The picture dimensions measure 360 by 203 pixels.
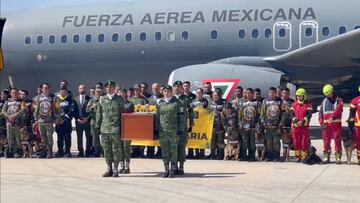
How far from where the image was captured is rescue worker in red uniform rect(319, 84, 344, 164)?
39.8 feet

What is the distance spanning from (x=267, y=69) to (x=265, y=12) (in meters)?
1.57

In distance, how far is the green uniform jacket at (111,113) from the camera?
10.9 meters

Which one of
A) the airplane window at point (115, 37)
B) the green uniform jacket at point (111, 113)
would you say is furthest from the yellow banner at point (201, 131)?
the airplane window at point (115, 37)

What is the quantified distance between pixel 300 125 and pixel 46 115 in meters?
5.21

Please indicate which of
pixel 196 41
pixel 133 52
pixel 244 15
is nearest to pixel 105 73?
pixel 133 52

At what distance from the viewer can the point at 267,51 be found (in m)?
17.8

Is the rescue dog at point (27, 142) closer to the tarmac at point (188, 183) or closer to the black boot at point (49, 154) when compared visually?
the black boot at point (49, 154)

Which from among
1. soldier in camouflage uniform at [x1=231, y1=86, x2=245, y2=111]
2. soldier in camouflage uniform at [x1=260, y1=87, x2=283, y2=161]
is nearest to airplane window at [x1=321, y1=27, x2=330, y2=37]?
soldier in camouflage uniform at [x1=231, y1=86, x2=245, y2=111]

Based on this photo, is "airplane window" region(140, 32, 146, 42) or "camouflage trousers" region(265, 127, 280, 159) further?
"airplane window" region(140, 32, 146, 42)

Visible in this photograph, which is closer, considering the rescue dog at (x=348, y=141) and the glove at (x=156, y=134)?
the glove at (x=156, y=134)

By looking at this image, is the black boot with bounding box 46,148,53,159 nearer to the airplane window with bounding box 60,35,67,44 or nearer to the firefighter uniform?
the firefighter uniform

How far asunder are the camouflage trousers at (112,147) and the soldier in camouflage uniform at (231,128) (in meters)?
2.91

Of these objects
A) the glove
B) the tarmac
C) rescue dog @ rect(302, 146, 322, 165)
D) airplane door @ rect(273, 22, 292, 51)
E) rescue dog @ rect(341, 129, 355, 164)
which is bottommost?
the tarmac

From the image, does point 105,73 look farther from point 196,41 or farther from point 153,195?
point 153,195
